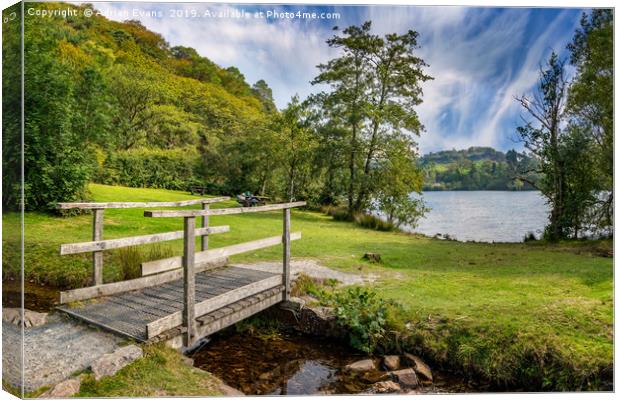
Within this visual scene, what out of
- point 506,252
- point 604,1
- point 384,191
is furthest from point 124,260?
point 506,252

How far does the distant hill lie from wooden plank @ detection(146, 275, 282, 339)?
307 centimetres

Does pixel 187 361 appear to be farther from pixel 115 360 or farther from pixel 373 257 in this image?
pixel 373 257

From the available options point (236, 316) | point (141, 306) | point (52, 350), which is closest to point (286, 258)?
point (236, 316)

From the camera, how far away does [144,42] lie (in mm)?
4852

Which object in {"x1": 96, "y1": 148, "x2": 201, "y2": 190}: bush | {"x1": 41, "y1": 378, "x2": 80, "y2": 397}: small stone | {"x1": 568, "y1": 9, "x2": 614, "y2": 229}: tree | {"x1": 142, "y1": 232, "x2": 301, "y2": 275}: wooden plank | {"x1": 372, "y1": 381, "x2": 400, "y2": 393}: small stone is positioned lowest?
{"x1": 372, "y1": 381, "x2": 400, "y2": 393}: small stone

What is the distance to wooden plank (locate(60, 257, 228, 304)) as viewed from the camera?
408 cm

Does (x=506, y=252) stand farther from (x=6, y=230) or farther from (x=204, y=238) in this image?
(x=6, y=230)

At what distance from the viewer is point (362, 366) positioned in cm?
380

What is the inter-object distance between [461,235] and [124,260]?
20.9ft

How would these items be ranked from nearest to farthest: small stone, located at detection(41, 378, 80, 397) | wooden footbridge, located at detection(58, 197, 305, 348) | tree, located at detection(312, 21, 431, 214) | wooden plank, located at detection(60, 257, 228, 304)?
small stone, located at detection(41, 378, 80, 397) < wooden footbridge, located at detection(58, 197, 305, 348) < wooden plank, located at detection(60, 257, 228, 304) < tree, located at detection(312, 21, 431, 214)

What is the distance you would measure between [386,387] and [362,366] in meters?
0.41

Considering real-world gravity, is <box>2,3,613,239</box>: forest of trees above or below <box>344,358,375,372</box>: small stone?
above

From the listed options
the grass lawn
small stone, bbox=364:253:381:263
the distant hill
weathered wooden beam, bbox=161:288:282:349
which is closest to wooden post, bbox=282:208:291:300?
weathered wooden beam, bbox=161:288:282:349

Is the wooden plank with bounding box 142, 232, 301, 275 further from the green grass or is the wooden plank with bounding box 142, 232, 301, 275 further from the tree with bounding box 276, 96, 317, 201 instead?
the tree with bounding box 276, 96, 317, 201
